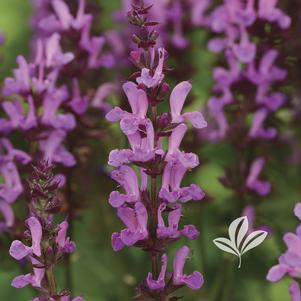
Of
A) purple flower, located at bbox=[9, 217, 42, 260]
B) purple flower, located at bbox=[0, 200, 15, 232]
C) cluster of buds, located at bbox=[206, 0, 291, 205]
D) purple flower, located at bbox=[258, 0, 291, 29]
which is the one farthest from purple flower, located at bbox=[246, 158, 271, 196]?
purple flower, located at bbox=[9, 217, 42, 260]

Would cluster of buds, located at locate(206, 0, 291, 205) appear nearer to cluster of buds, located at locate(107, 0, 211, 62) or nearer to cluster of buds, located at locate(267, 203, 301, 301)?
cluster of buds, located at locate(107, 0, 211, 62)

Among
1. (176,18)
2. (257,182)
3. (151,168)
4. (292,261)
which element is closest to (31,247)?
(151,168)

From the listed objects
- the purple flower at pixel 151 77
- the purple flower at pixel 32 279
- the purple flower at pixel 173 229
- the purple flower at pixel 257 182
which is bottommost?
the purple flower at pixel 257 182

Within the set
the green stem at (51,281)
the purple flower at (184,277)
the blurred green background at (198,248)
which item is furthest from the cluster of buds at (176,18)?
the green stem at (51,281)

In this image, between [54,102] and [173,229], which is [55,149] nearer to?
[54,102]

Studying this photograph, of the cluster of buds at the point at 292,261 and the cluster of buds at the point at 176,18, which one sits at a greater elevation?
the cluster of buds at the point at 176,18

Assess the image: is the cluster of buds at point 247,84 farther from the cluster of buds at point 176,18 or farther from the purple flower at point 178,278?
the purple flower at point 178,278
